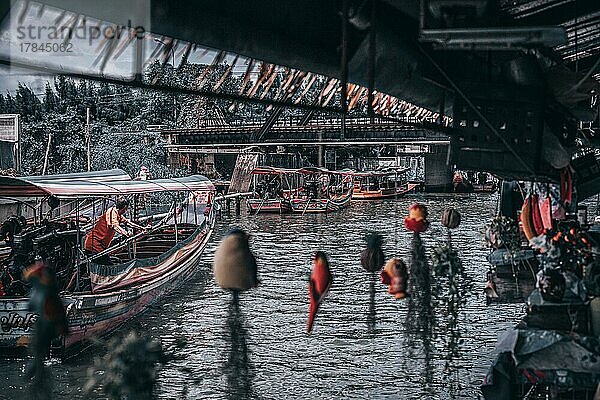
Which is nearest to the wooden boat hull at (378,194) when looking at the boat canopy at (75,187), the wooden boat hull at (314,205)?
the wooden boat hull at (314,205)

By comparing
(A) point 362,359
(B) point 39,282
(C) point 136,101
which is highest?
(C) point 136,101

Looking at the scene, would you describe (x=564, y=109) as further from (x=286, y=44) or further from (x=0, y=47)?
(x=0, y=47)

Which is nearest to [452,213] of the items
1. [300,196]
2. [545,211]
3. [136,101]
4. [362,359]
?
[545,211]

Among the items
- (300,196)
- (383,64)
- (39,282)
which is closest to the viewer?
(39,282)

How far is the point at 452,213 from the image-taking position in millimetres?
15797

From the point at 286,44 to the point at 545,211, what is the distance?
734 centimetres

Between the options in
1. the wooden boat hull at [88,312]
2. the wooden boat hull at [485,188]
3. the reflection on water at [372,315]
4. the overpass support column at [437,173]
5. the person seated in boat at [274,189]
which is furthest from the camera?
the wooden boat hull at [485,188]

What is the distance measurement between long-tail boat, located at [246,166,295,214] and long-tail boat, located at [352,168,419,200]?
5334 mm

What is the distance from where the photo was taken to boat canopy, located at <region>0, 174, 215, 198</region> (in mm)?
15359

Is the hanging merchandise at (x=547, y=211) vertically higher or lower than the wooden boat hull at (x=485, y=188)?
lower

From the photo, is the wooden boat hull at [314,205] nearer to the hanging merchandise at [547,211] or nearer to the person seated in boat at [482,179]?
the person seated in boat at [482,179]

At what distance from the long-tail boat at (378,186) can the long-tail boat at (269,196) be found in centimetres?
533

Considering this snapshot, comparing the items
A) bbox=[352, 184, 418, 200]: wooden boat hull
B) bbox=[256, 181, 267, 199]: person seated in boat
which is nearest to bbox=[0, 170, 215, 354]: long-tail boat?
bbox=[256, 181, 267, 199]: person seated in boat

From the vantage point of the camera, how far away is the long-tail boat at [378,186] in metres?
54.8
